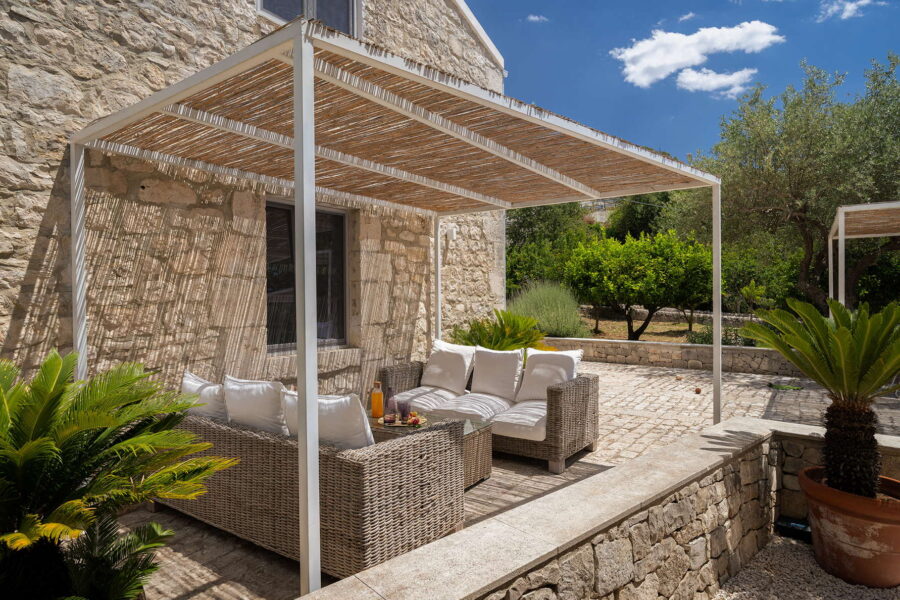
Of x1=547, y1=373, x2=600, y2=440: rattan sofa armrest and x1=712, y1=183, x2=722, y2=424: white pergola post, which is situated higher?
x1=712, y1=183, x2=722, y2=424: white pergola post

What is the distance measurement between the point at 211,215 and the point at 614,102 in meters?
95.6

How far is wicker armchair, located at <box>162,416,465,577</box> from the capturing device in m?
2.62

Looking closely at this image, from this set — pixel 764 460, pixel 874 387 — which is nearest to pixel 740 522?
pixel 764 460

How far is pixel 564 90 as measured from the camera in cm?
7319

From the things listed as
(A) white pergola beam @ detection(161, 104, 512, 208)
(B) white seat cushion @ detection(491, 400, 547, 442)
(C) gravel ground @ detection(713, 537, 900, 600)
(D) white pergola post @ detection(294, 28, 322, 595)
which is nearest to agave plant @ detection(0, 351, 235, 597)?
(D) white pergola post @ detection(294, 28, 322, 595)

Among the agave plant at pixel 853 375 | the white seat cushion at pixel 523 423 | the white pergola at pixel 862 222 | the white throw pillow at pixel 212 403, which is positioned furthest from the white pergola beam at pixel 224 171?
the white pergola at pixel 862 222

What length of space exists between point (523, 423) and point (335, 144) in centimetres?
275

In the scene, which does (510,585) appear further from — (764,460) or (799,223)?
(799,223)

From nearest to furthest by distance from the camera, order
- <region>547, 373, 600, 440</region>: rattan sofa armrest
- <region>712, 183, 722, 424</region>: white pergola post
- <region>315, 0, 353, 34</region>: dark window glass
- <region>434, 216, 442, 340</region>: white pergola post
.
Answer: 1. <region>547, 373, 600, 440</region>: rattan sofa armrest
2. <region>712, 183, 722, 424</region>: white pergola post
3. <region>315, 0, 353, 34</region>: dark window glass
4. <region>434, 216, 442, 340</region>: white pergola post

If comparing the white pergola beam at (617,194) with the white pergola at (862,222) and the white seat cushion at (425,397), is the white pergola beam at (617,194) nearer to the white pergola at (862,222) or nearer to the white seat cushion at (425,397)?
the white seat cushion at (425,397)

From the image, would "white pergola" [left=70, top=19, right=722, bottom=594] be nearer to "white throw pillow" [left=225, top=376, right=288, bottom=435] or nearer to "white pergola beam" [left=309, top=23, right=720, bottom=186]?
"white pergola beam" [left=309, top=23, right=720, bottom=186]

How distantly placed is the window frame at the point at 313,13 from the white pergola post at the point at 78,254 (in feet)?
7.63

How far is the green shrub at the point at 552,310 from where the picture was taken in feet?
38.1

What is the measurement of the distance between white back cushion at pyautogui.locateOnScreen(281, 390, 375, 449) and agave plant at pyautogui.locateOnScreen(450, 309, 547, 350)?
4.28m
